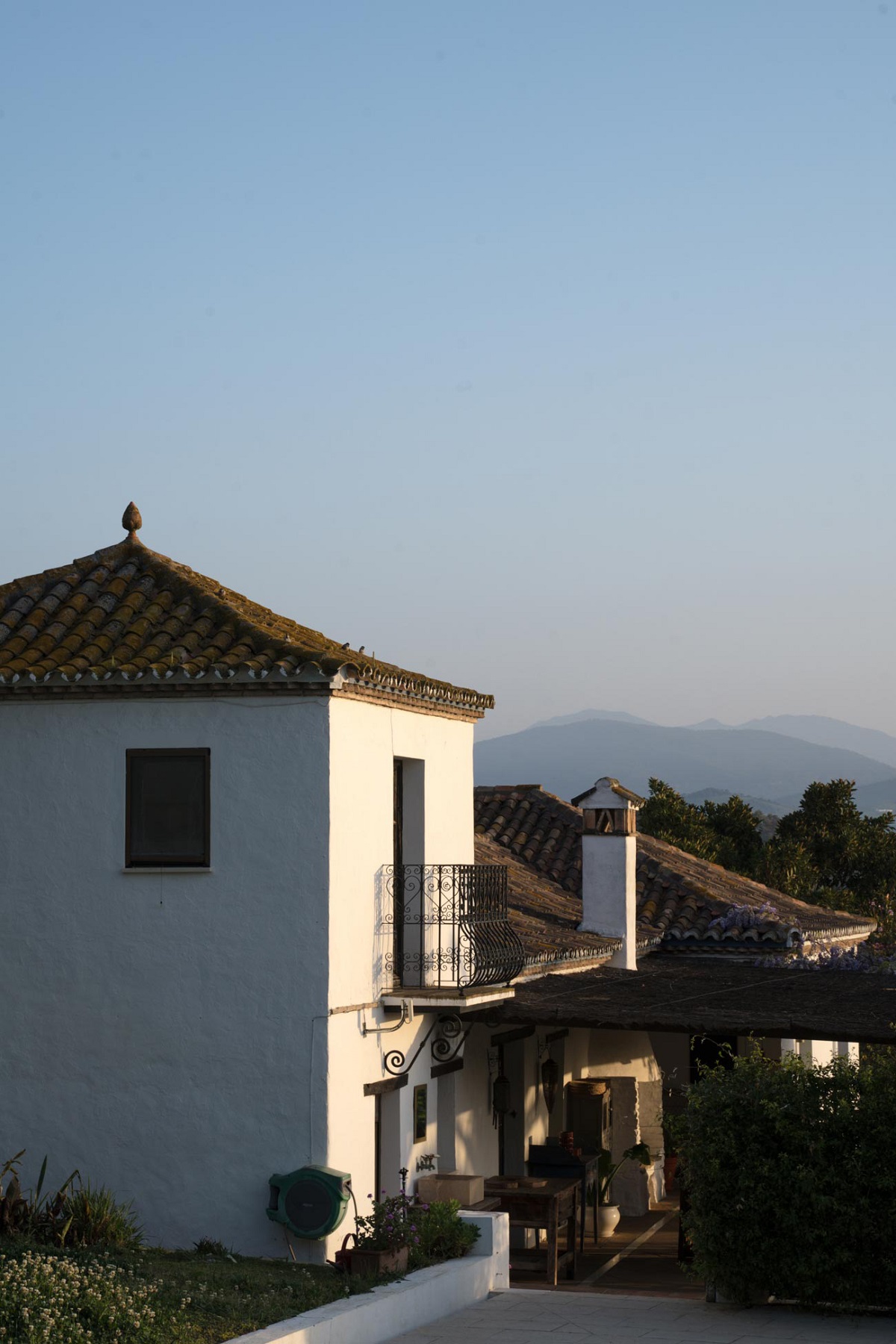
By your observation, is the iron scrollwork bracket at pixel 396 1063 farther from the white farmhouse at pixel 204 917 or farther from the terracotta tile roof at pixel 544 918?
the terracotta tile roof at pixel 544 918

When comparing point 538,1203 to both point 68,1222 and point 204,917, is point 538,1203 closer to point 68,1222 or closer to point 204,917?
point 204,917

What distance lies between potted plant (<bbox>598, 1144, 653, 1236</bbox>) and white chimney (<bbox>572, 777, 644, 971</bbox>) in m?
2.66

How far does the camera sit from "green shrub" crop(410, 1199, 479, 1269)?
14484 millimetres

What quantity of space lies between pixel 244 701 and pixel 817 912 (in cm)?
1801

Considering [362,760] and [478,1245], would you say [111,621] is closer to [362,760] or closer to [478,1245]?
[362,760]

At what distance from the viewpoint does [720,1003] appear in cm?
1834

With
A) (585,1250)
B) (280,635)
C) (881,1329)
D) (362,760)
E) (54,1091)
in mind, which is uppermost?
(280,635)

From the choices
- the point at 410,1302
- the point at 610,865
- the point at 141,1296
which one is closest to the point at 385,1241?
the point at 410,1302

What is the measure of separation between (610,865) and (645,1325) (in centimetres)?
1095

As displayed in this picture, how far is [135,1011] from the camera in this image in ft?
50.3

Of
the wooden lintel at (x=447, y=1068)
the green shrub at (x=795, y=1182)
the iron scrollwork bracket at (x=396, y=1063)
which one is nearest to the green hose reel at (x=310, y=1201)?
the iron scrollwork bracket at (x=396, y=1063)

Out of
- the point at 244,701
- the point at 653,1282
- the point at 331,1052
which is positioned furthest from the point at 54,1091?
the point at 653,1282

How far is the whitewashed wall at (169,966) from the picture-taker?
49.3 ft

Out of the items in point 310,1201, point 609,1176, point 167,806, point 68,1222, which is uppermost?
point 167,806
